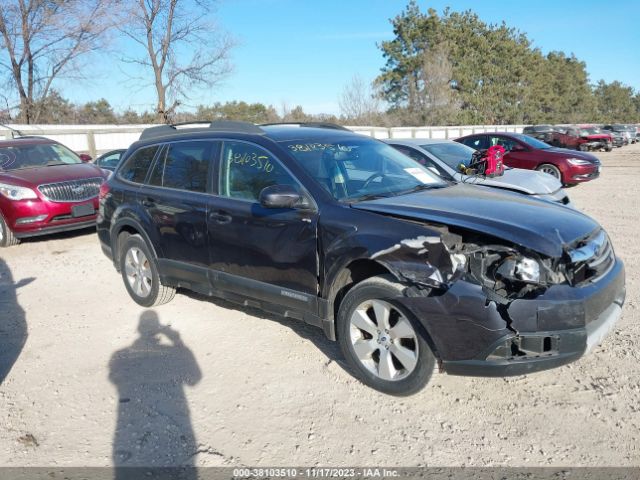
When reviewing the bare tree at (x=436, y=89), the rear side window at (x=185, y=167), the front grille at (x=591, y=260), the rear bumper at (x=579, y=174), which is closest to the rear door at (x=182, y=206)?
the rear side window at (x=185, y=167)

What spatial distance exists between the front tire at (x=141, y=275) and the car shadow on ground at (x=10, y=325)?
1096 millimetres

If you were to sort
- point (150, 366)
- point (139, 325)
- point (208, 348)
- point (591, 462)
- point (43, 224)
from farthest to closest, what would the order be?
point (43, 224) → point (139, 325) → point (208, 348) → point (150, 366) → point (591, 462)

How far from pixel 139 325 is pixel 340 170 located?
8.35ft

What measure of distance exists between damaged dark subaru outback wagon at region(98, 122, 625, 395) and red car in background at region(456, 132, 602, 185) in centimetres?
1026

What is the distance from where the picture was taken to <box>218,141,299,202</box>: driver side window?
4.14m

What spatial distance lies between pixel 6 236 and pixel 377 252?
762cm

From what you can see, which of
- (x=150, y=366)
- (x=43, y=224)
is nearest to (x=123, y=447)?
(x=150, y=366)

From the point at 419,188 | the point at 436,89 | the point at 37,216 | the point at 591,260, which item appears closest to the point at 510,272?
the point at 591,260

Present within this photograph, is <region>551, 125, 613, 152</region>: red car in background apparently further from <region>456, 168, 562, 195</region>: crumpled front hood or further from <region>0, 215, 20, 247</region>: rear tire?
<region>0, 215, 20, 247</region>: rear tire

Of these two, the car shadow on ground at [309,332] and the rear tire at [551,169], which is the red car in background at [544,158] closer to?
the rear tire at [551,169]

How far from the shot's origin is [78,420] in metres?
3.47

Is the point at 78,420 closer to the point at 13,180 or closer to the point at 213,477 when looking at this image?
the point at 213,477

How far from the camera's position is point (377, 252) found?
11.1ft

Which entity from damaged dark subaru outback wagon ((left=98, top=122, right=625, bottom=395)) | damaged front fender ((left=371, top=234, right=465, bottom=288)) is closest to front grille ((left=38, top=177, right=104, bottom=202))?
damaged dark subaru outback wagon ((left=98, top=122, right=625, bottom=395))
